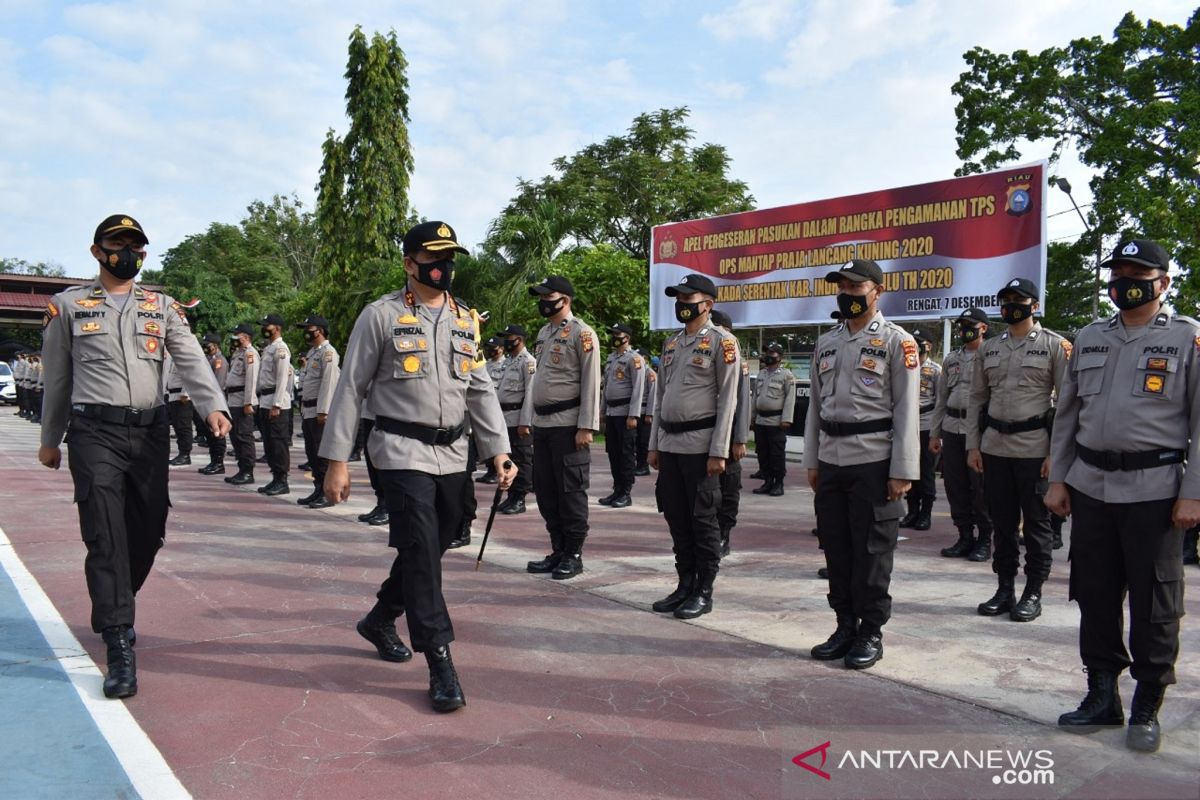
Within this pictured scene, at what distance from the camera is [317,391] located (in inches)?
408

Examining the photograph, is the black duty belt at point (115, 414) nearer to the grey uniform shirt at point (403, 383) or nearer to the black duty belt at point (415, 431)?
Result: the grey uniform shirt at point (403, 383)

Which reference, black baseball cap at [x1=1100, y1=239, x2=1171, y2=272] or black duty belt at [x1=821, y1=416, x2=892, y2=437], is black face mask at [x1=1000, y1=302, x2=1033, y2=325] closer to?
black duty belt at [x1=821, y1=416, x2=892, y2=437]

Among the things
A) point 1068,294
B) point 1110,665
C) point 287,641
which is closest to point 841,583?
point 1110,665

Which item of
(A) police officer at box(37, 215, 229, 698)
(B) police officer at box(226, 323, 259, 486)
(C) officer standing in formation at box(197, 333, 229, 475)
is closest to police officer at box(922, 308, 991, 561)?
(A) police officer at box(37, 215, 229, 698)

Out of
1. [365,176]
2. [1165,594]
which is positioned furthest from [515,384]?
[365,176]

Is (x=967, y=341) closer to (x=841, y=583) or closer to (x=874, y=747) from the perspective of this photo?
(x=841, y=583)

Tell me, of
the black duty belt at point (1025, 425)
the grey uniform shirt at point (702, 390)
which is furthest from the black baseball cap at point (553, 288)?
the black duty belt at point (1025, 425)

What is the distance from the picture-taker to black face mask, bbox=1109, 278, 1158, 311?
3.79 m

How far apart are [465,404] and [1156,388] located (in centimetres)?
294

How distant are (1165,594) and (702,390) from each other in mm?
2645

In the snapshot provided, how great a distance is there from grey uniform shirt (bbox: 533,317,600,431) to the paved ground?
116 cm

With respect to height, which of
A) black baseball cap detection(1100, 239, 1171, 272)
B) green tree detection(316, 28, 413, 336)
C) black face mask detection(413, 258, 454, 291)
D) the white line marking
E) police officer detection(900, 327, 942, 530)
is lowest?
the white line marking

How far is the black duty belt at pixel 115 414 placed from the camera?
4.31 metres

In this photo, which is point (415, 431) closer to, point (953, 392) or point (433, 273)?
point (433, 273)
